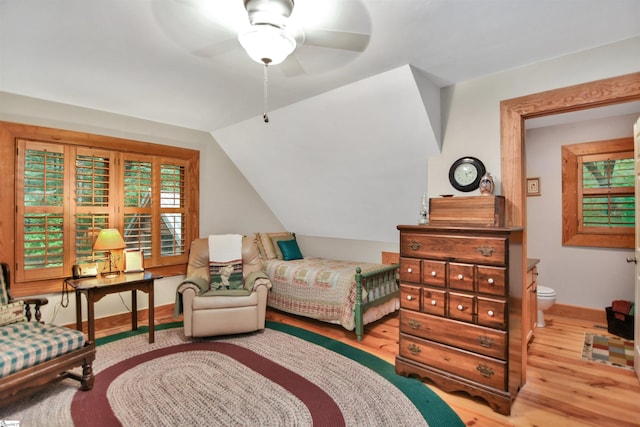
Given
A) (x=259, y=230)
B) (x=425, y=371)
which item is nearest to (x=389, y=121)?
(x=425, y=371)

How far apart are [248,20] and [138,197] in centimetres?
282

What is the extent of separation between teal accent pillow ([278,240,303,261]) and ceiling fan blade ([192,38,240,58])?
9.62 ft

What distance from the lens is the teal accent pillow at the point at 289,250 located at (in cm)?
475

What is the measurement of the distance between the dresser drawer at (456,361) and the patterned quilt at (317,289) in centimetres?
94

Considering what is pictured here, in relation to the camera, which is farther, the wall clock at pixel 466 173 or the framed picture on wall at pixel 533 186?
the framed picture on wall at pixel 533 186

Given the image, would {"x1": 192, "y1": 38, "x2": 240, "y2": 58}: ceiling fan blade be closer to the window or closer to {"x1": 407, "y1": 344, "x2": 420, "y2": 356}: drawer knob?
{"x1": 407, "y1": 344, "x2": 420, "y2": 356}: drawer knob

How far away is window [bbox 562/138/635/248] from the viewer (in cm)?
367

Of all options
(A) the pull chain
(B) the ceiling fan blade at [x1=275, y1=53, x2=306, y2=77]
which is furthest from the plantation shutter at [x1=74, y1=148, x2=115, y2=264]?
(B) the ceiling fan blade at [x1=275, y1=53, x2=306, y2=77]

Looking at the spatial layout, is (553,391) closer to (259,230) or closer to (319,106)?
(319,106)

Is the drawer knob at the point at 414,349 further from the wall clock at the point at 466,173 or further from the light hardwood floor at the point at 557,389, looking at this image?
the wall clock at the point at 466,173

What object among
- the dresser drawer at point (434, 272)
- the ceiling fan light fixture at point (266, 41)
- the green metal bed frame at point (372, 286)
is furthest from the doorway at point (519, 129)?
the ceiling fan light fixture at point (266, 41)

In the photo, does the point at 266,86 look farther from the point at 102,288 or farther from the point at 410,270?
the point at 102,288

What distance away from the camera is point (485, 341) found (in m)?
2.17

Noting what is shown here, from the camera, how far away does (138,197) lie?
392cm
